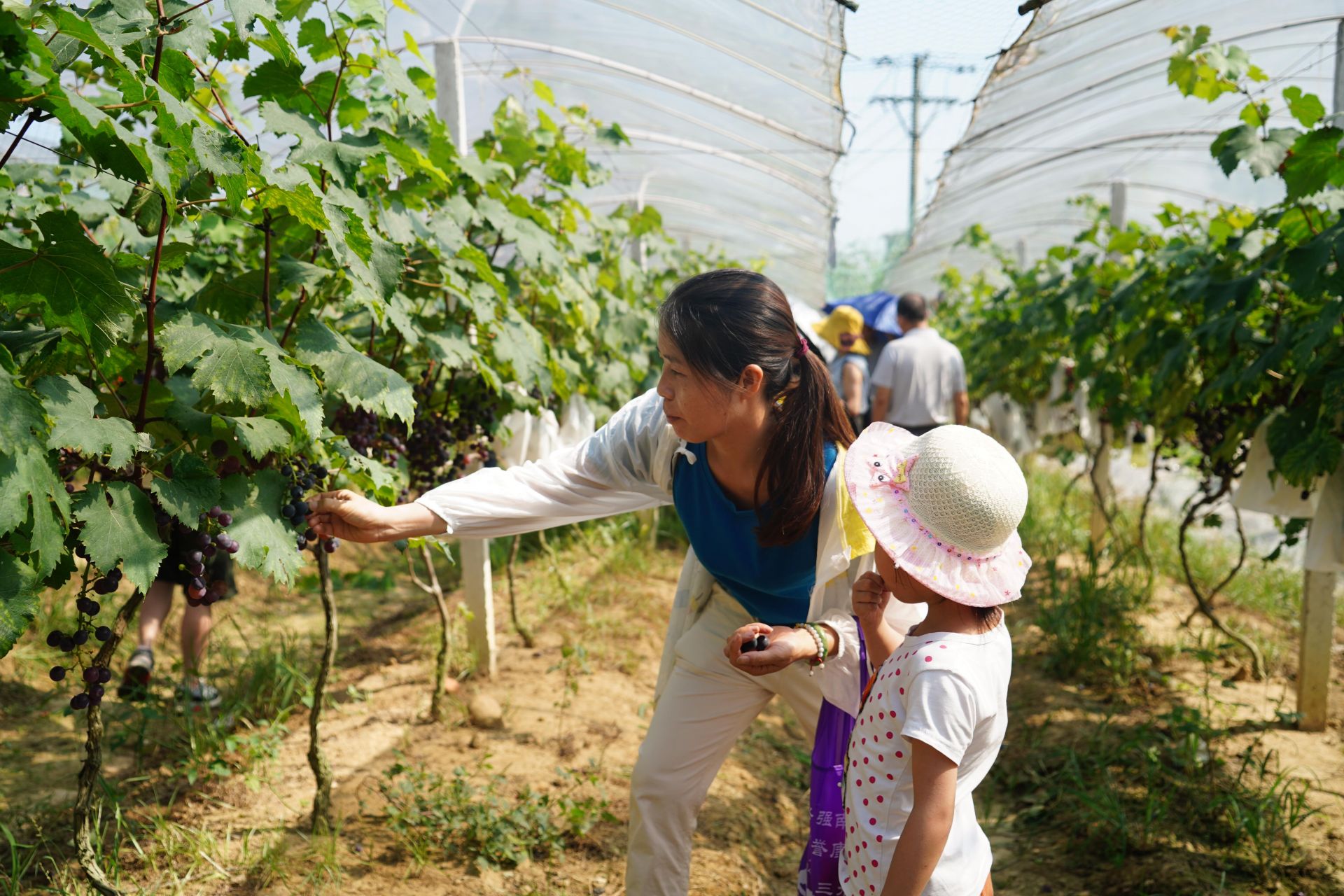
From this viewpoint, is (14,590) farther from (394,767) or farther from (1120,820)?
(1120,820)

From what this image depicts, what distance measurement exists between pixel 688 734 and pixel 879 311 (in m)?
5.39

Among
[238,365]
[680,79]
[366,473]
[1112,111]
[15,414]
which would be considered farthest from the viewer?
[1112,111]

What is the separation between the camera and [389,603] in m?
5.37

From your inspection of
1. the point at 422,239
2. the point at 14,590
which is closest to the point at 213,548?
the point at 14,590

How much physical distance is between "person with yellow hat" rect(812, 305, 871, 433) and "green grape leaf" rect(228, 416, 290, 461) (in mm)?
4928

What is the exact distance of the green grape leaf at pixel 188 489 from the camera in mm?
1634

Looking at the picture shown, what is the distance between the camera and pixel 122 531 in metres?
1.57

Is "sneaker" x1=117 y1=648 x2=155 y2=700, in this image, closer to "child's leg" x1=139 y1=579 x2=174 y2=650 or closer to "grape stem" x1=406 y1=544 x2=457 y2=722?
"child's leg" x1=139 y1=579 x2=174 y2=650

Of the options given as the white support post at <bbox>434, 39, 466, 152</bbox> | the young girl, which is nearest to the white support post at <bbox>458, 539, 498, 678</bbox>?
the white support post at <bbox>434, 39, 466, 152</bbox>

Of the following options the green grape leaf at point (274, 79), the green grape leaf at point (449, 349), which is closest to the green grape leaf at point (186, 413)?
the green grape leaf at point (274, 79)

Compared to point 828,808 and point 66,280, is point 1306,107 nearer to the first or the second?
point 828,808

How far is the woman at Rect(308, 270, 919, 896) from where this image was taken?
2010mm

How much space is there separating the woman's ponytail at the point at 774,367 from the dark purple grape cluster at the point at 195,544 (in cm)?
91

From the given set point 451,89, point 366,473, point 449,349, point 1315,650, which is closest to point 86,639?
point 366,473
